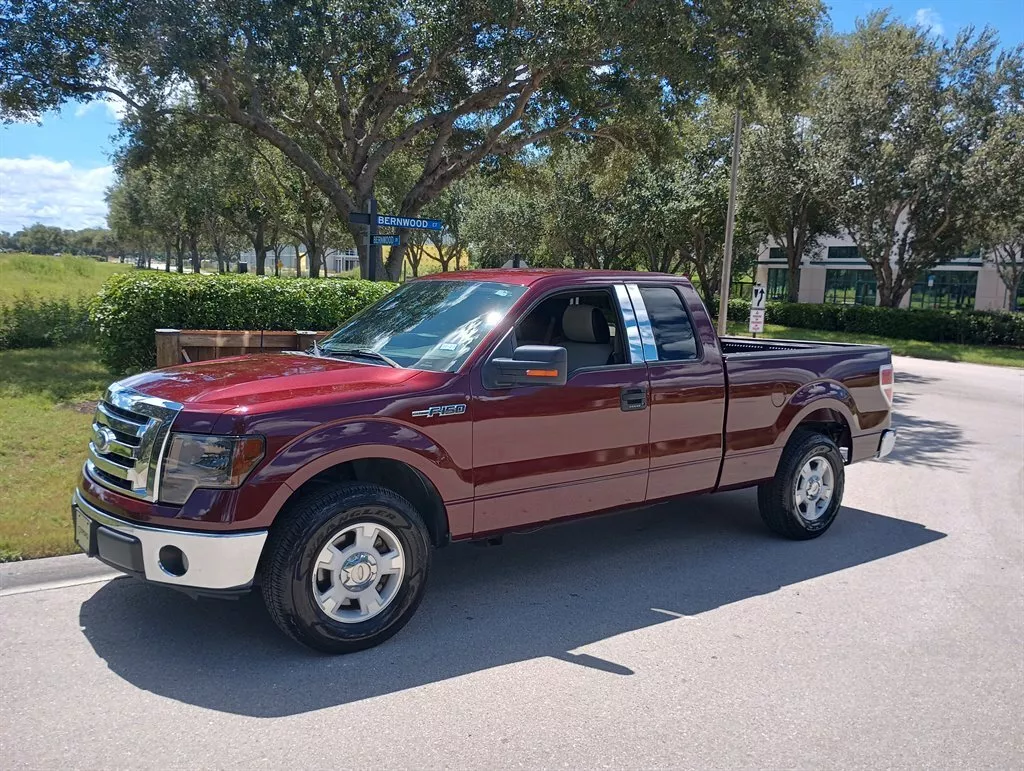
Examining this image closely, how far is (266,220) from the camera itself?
148 feet

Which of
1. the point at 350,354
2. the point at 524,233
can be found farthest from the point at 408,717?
the point at 524,233

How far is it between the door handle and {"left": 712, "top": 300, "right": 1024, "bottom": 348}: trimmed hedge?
1010 inches

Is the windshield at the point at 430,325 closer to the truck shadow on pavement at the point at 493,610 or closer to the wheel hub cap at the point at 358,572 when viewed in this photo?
the wheel hub cap at the point at 358,572

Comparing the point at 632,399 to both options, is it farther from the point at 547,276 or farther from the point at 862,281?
the point at 862,281

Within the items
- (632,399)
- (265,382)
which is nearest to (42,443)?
(265,382)

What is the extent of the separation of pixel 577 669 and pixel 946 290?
46636 mm

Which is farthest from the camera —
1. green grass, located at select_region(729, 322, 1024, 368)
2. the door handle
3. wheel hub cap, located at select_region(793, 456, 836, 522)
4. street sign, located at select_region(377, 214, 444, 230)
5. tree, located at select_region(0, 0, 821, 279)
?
green grass, located at select_region(729, 322, 1024, 368)

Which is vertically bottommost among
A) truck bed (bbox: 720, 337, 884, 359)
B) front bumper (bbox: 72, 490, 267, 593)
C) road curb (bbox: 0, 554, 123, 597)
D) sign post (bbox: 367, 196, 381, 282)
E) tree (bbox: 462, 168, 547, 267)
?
road curb (bbox: 0, 554, 123, 597)

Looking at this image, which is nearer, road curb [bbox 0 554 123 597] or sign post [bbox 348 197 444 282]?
road curb [bbox 0 554 123 597]

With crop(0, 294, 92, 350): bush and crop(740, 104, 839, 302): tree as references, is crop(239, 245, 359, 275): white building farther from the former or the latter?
crop(0, 294, 92, 350): bush

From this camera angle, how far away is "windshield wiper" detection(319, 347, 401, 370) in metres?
4.62

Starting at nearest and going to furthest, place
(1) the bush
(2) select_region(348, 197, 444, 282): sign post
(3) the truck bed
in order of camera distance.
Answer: (3) the truck bed → (1) the bush → (2) select_region(348, 197, 444, 282): sign post

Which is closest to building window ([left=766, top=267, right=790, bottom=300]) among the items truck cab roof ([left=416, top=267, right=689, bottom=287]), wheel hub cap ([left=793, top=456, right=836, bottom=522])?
wheel hub cap ([left=793, top=456, right=836, bottom=522])

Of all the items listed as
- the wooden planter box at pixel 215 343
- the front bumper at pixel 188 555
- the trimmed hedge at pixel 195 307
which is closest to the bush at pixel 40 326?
the trimmed hedge at pixel 195 307
